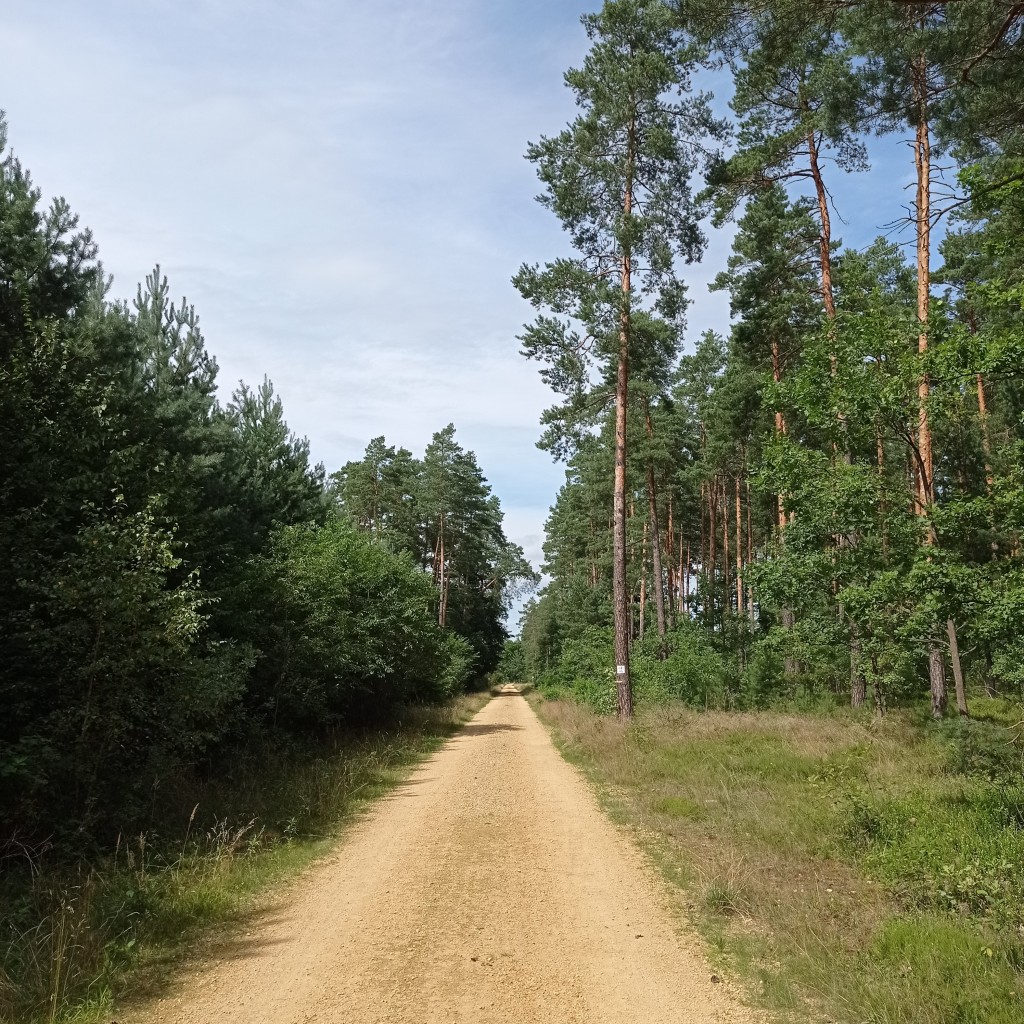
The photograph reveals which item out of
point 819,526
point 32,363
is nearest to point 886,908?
point 819,526

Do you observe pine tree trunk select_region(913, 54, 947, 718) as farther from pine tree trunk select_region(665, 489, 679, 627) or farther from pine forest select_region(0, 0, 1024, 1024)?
pine tree trunk select_region(665, 489, 679, 627)

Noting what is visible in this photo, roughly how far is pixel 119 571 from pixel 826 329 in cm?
1269

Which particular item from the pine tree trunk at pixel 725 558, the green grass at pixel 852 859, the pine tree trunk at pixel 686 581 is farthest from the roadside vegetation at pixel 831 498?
the pine tree trunk at pixel 686 581

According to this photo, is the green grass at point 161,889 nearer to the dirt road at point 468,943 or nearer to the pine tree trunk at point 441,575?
the dirt road at point 468,943

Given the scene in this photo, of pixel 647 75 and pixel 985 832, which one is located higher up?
pixel 647 75

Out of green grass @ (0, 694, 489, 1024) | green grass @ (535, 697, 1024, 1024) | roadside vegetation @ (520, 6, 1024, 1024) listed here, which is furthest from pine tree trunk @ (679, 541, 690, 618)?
green grass @ (0, 694, 489, 1024)

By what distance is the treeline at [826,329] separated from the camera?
8.99 metres

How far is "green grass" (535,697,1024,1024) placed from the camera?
4359mm

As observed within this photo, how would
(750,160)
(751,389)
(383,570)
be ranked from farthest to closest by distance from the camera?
(751,389) < (383,570) < (750,160)

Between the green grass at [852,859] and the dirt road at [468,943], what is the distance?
1.78 ft

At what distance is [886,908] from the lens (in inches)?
226

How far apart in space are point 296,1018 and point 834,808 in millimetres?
6735

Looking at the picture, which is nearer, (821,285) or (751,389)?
(821,285)

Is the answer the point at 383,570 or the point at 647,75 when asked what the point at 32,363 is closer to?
the point at 383,570
